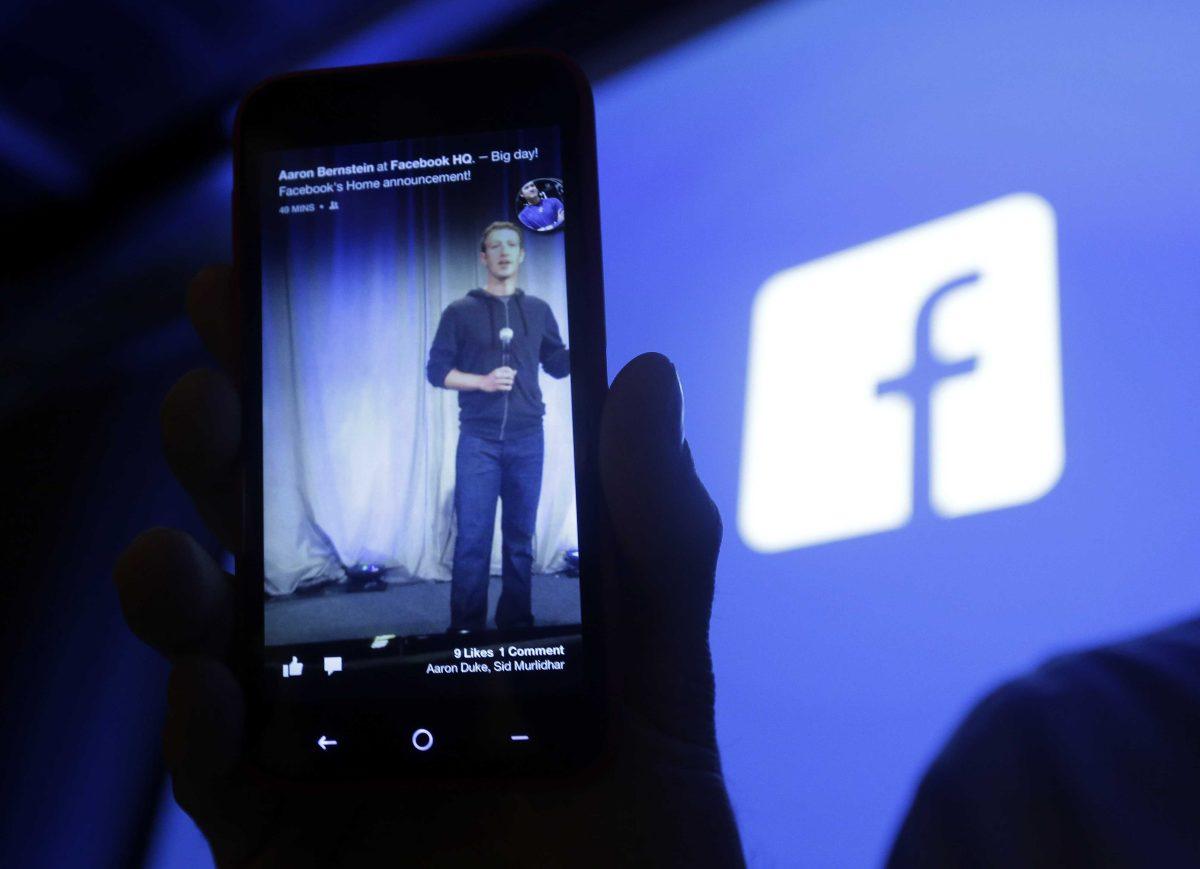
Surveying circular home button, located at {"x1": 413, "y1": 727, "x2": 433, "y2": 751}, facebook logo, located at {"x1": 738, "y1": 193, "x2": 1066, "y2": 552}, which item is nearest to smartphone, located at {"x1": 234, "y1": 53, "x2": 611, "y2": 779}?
circular home button, located at {"x1": 413, "y1": 727, "x2": 433, "y2": 751}

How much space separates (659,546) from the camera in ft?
1.33

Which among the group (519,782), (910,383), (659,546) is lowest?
(519,782)

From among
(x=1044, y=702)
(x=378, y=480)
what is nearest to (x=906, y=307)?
(x=1044, y=702)

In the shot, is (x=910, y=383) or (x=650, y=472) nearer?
(x=650, y=472)

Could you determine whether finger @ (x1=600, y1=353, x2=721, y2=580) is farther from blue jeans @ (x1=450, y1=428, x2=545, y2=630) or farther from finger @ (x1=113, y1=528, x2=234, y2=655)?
finger @ (x1=113, y1=528, x2=234, y2=655)

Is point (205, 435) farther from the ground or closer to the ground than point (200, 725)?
farther from the ground

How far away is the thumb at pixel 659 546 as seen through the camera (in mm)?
392

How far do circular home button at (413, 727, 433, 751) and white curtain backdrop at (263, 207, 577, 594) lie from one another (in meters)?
0.07

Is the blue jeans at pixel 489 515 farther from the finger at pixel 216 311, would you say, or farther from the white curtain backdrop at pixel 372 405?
the finger at pixel 216 311

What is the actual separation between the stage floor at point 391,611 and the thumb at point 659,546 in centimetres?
4

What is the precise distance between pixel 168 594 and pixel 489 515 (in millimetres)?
157

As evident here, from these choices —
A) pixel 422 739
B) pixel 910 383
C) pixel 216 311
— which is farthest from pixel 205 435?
pixel 910 383

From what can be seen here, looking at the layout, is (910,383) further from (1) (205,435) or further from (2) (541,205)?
(1) (205,435)

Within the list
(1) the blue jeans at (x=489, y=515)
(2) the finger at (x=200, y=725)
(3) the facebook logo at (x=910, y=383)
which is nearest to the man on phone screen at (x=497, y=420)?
(1) the blue jeans at (x=489, y=515)
